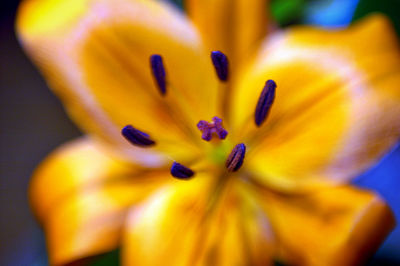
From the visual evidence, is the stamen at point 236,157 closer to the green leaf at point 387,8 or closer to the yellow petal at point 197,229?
the yellow petal at point 197,229

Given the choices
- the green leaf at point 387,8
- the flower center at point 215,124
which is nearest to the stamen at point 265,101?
the flower center at point 215,124

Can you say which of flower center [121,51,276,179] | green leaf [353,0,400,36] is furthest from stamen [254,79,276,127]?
green leaf [353,0,400,36]

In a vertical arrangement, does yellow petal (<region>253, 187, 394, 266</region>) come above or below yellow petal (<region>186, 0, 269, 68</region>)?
below

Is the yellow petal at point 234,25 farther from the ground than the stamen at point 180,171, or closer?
farther from the ground

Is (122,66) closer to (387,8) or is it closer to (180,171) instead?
(180,171)

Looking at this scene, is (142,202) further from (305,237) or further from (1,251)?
(1,251)

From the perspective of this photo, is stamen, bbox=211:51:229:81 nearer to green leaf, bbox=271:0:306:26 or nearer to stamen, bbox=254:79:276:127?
stamen, bbox=254:79:276:127

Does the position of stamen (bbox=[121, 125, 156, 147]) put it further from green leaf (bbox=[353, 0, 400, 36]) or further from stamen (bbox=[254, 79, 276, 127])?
green leaf (bbox=[353, 0, 400, 36])

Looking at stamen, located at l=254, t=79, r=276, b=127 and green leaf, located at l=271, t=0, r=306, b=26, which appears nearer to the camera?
stamen, located at l=254, t=79, r=276, b=127

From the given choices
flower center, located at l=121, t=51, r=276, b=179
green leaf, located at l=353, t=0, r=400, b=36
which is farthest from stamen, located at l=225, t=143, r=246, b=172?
green leaf, located at l=353, t=0, r=400, b=36

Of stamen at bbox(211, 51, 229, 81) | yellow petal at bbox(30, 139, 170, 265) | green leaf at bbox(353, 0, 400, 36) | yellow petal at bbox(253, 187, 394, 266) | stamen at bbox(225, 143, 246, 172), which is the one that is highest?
green leaf at bbox(353, 0, 400, 36)
